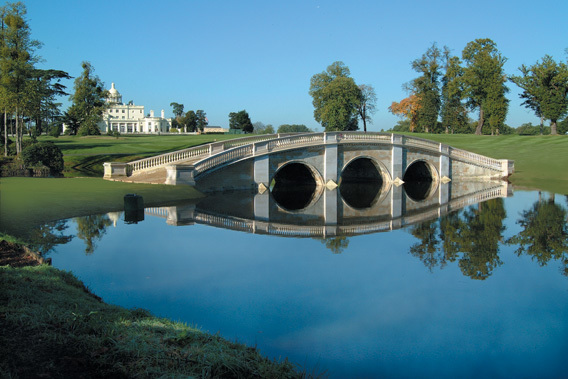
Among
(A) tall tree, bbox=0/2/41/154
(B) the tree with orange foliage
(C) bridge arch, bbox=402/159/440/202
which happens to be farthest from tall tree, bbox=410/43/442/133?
(A) tall tree, bbox=0/2/41/154

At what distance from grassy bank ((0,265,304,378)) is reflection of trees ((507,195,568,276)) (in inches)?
380

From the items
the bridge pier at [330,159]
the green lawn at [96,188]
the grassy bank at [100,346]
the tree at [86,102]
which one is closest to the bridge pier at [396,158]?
the bridge pier at [330,159]

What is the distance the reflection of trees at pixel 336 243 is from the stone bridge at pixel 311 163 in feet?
41.8

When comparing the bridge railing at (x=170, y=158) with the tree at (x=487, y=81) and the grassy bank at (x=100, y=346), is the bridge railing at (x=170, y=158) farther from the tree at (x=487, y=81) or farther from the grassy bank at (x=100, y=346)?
A: the tree at (x=487, y=81)

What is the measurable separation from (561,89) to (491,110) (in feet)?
29.8

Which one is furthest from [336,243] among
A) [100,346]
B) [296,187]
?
[296,187]

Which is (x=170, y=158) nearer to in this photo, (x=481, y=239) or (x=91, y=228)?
(x=91, y=228)

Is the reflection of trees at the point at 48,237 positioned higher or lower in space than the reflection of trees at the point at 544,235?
higher

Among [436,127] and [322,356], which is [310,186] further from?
[436,127]

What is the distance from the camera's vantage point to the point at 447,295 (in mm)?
9602

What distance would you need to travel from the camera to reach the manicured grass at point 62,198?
15866 millimetres

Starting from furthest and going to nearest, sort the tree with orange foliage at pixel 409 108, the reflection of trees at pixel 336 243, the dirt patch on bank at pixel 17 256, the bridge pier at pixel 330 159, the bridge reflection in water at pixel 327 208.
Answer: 1. the tree with orange foliage at pixel 409 108
2. the bridge pier at pixel 330 159
3. the bridge reflection in water at pixel 327 208
4. the reflection of trees at pixel 336 243
5. the dirt patch on bank at pixel 17 256

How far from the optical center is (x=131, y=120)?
373ft

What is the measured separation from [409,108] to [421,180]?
3842 cm
